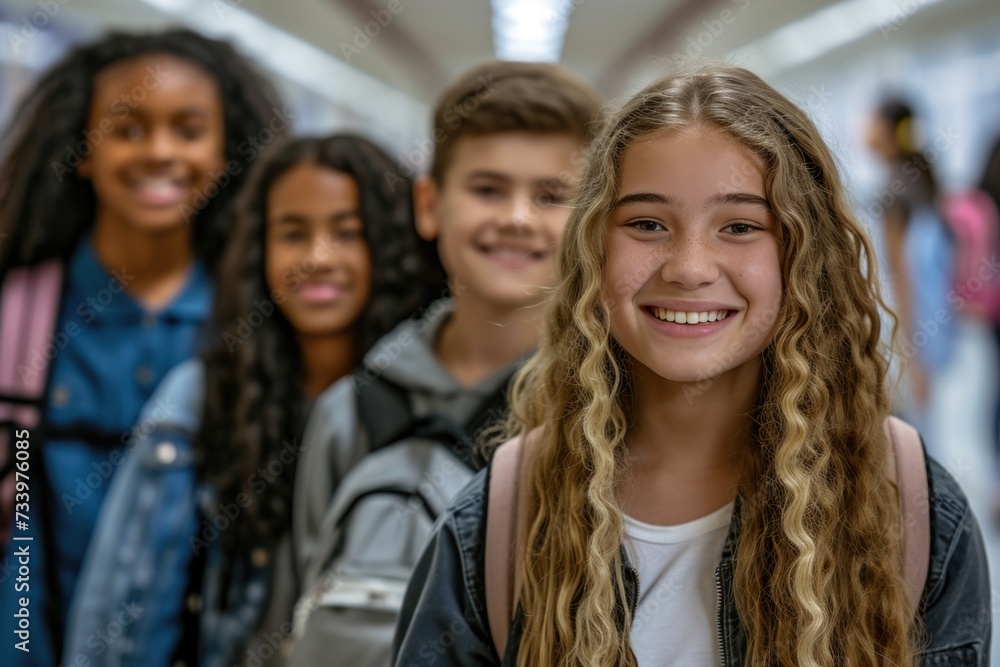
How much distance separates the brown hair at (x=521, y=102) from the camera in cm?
178

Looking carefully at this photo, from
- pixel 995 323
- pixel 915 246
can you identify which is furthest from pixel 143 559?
pixel 995 323

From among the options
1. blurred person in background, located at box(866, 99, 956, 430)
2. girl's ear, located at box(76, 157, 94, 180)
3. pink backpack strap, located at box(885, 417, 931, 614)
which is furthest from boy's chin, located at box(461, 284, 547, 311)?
blurred person in background, located at box(866, 99, 956, 430)

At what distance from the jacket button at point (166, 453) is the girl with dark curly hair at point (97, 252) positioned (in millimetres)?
119

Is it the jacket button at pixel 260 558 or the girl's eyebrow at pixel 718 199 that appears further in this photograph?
the jacket button at pixel 260 558

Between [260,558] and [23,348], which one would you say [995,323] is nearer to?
[260,558]

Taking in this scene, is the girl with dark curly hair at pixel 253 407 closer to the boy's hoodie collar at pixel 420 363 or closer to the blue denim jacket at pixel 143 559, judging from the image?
the blue denim jacket at pixel 143 559

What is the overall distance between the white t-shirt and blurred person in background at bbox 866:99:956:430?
288 centimetres

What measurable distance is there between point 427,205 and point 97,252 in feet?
2.96

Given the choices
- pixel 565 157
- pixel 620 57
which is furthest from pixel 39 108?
pixel 620 57

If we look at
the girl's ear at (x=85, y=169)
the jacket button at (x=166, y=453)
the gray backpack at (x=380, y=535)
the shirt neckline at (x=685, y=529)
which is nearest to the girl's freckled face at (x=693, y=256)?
the shirt neckline at (x=685, y=529)

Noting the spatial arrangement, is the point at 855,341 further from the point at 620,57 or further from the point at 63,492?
the point at 620,57

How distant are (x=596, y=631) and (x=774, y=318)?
1.46 ft

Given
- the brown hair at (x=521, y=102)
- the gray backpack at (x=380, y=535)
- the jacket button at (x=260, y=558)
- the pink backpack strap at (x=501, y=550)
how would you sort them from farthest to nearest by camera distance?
the jacket button at (x=260, y=558)
the brown hair at (x=521, y=102)
the gray backpack at (x=380, y=535)
the pink backpack strap at (x=501, y=550)

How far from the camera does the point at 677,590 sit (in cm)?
119
